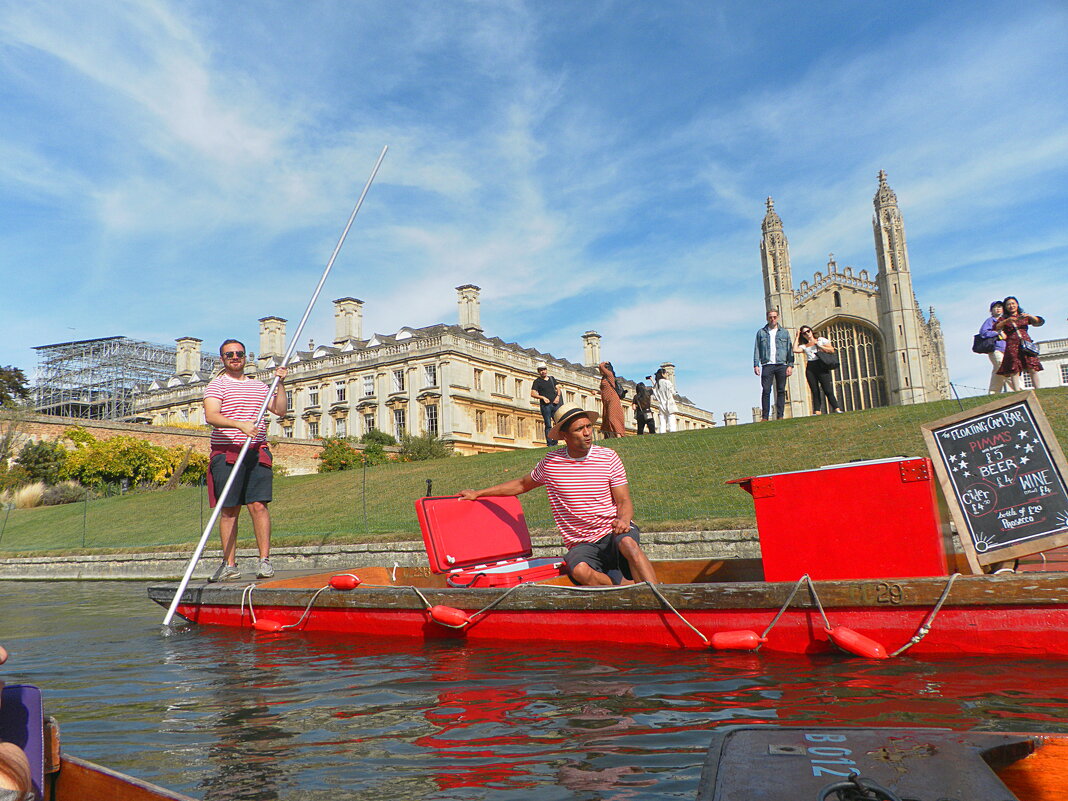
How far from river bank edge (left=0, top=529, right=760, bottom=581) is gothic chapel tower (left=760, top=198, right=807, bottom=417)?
4798 cm

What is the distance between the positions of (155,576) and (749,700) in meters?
13.2

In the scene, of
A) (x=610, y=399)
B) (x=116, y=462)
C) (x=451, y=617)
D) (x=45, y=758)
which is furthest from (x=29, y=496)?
(x=45, y=758)

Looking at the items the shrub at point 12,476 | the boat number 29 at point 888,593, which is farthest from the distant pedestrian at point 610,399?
the shrub at point 12,476

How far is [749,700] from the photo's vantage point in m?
3.59

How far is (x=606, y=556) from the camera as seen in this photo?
5.80 meters

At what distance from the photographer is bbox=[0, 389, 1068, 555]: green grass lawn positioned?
12.1 meters

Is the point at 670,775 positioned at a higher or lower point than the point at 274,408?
lower

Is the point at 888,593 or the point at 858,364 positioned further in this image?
the point at 858,364

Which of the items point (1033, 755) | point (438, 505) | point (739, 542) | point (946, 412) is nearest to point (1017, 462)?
point (1033, 755)

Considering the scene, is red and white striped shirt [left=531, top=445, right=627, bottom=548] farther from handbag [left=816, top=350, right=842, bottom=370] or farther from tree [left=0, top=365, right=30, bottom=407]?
tree [left=0, top=365, right=30, bottom=407]

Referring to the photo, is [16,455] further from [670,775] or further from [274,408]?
[670,775]

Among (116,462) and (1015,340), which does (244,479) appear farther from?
(116,462)

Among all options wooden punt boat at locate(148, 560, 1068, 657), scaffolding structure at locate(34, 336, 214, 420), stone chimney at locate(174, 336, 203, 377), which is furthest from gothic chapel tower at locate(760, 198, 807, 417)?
scaffolding structure at locate(34, 336, 214, 420)

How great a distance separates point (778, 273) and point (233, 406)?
55.4 m
